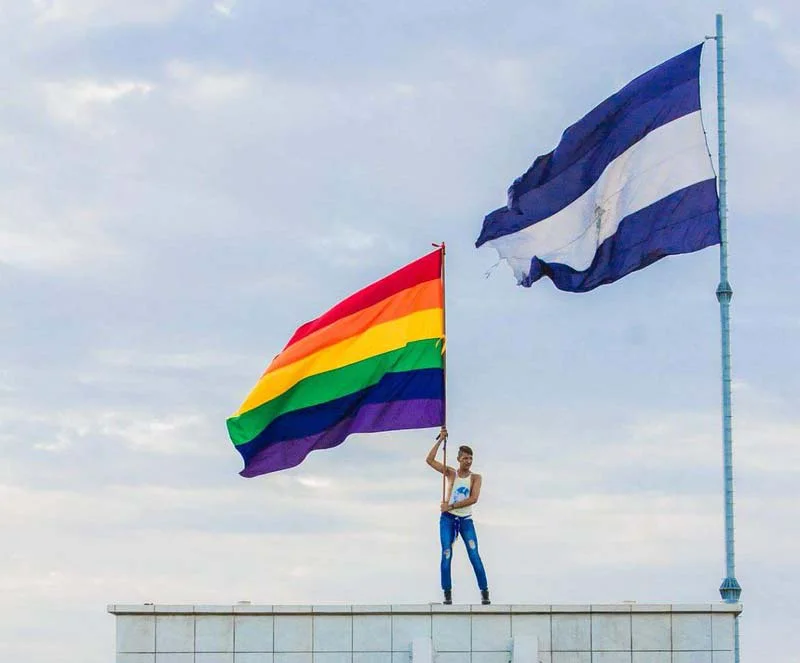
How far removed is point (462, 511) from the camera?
29.1m

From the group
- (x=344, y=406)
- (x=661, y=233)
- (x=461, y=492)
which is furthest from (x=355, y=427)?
(x=661, y=233)

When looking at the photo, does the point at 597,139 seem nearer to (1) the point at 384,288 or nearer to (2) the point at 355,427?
(1) the point at 384,288

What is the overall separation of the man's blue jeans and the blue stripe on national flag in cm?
433

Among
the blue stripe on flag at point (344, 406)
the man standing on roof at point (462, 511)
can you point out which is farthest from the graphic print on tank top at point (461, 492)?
the blue stripe on flag at point (344, 406)

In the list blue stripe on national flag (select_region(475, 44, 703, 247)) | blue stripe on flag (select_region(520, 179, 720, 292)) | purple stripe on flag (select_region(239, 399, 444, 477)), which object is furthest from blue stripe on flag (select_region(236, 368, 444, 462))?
blue stripe on flag (select_region(520, 179, 720, 292))

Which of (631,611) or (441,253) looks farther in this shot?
(441,253)

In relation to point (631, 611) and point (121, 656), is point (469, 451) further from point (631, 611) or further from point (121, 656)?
point (121, 656)

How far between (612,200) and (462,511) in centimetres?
511

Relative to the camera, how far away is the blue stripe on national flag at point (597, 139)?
29.5 m

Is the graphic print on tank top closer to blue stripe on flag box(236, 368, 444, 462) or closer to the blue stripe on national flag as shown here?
blue stripe on flag box(236, 368, 444, 462)

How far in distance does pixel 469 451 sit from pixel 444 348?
1.89m

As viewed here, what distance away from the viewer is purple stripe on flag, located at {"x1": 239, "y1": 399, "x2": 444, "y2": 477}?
30016mm

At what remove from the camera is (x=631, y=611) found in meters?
28.7

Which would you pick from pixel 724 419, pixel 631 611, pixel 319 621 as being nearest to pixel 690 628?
pixel 631 611
